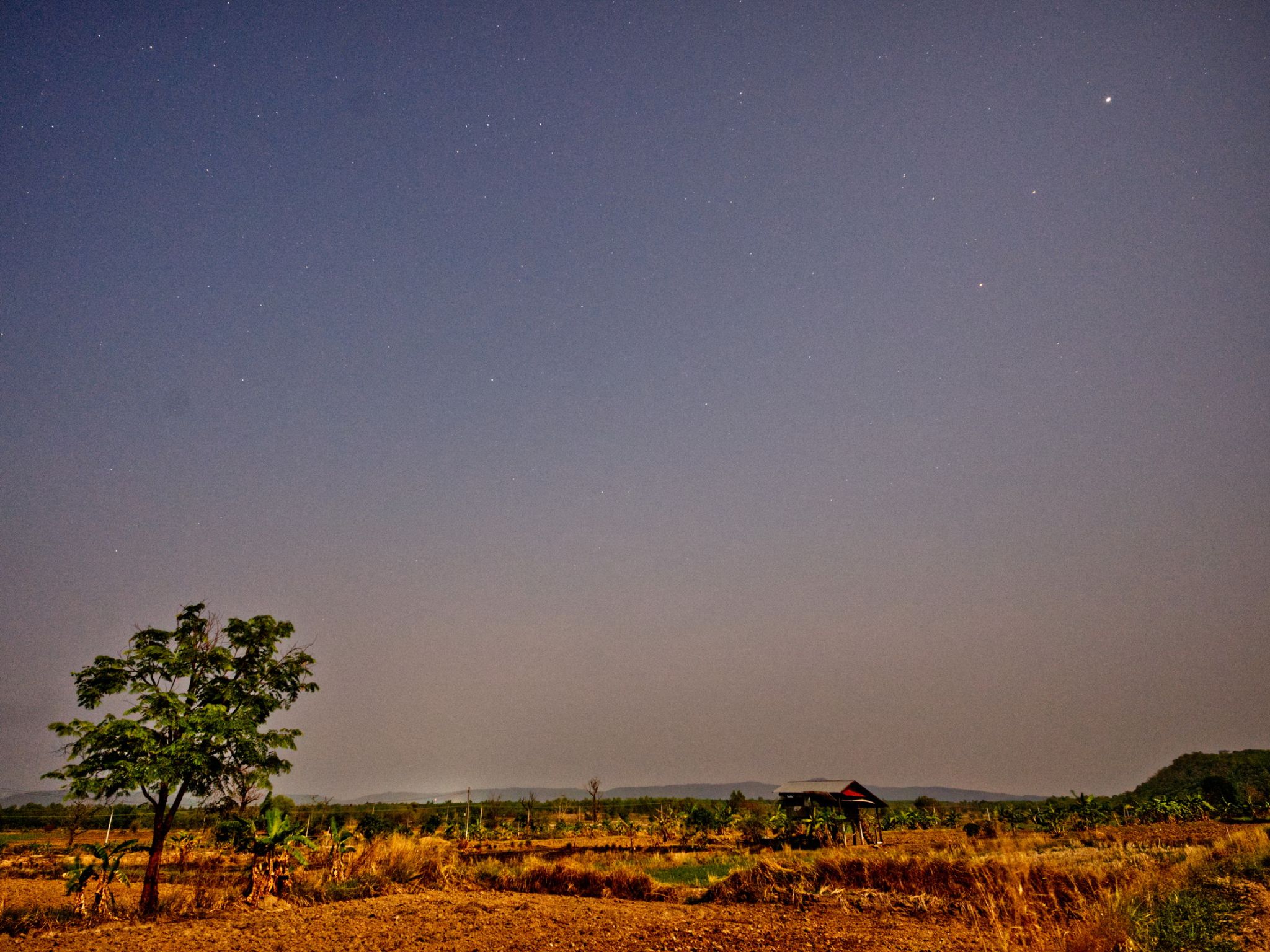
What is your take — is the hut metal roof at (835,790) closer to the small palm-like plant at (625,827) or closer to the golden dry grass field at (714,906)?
the small palm-like plant at (625,827)

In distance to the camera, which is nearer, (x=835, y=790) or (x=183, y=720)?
(x=183, y=720)

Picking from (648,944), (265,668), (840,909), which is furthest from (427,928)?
(840,909)

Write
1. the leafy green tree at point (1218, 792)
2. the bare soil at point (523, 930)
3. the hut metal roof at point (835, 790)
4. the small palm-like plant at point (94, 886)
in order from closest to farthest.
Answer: the bare soil at point (523, 930) → the small palm-like plant at point (94, 886) → the hut metal roof at point (835, 790) → the leafy green tree at point (1218, 792)

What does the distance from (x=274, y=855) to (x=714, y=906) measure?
1119 cm

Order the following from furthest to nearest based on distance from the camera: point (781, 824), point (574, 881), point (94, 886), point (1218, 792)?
1. point (1218, 792)
2. point (781, 824)
3. point (574, 881)
4. point (94, 886)

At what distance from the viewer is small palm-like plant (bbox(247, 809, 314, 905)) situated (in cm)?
1634

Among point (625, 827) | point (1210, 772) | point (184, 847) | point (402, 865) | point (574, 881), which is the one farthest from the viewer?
point (1210, 772)

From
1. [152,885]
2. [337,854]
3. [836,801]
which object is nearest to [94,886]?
[152,885]

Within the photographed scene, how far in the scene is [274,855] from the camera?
661 inches

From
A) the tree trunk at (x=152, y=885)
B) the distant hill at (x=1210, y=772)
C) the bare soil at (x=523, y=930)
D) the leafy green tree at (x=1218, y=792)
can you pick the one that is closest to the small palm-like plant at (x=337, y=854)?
the bare soil at (x=523, y=930)

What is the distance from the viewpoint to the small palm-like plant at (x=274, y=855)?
53.6 feet

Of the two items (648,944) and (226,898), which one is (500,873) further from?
(648,944)

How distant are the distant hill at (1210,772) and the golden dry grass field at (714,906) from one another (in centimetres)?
6819

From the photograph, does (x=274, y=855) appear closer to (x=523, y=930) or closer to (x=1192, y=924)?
(x=523, y=930)
